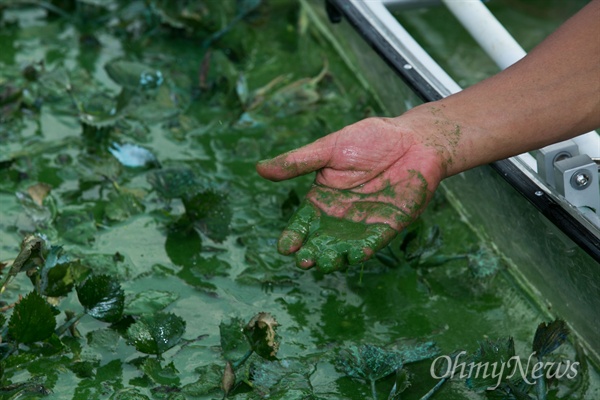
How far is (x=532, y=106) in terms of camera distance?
5.93ft

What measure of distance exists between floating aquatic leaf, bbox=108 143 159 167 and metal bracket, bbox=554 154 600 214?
112 cm

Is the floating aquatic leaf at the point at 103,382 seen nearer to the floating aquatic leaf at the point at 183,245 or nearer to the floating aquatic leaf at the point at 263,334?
the floating aquatic leaf at the point at 263,334

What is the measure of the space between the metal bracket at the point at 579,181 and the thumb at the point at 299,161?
0.48 m

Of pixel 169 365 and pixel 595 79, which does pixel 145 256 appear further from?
pixel 595 79

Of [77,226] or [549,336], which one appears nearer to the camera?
[549,336]

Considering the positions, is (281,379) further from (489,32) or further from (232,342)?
(489,32)

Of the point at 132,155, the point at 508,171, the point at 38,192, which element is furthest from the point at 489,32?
the point at 38,192

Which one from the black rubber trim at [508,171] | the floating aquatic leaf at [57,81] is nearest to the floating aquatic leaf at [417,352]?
the black rubber trim at [508,171]

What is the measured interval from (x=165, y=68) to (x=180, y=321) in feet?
4.58

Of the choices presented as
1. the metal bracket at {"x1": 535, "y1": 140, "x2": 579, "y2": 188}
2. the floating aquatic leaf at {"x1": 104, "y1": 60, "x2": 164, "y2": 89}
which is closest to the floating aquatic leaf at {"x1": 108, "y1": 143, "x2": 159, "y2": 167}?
the floating aquatic leaf at {"x1": 104, "y1": 60, "x2": 164, "y2": 89}

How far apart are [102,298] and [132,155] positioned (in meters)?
0.71

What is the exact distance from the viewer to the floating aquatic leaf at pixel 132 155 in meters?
2.51

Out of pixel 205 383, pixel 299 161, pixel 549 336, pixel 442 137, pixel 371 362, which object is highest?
pixel 442 137

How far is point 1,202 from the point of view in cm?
235
